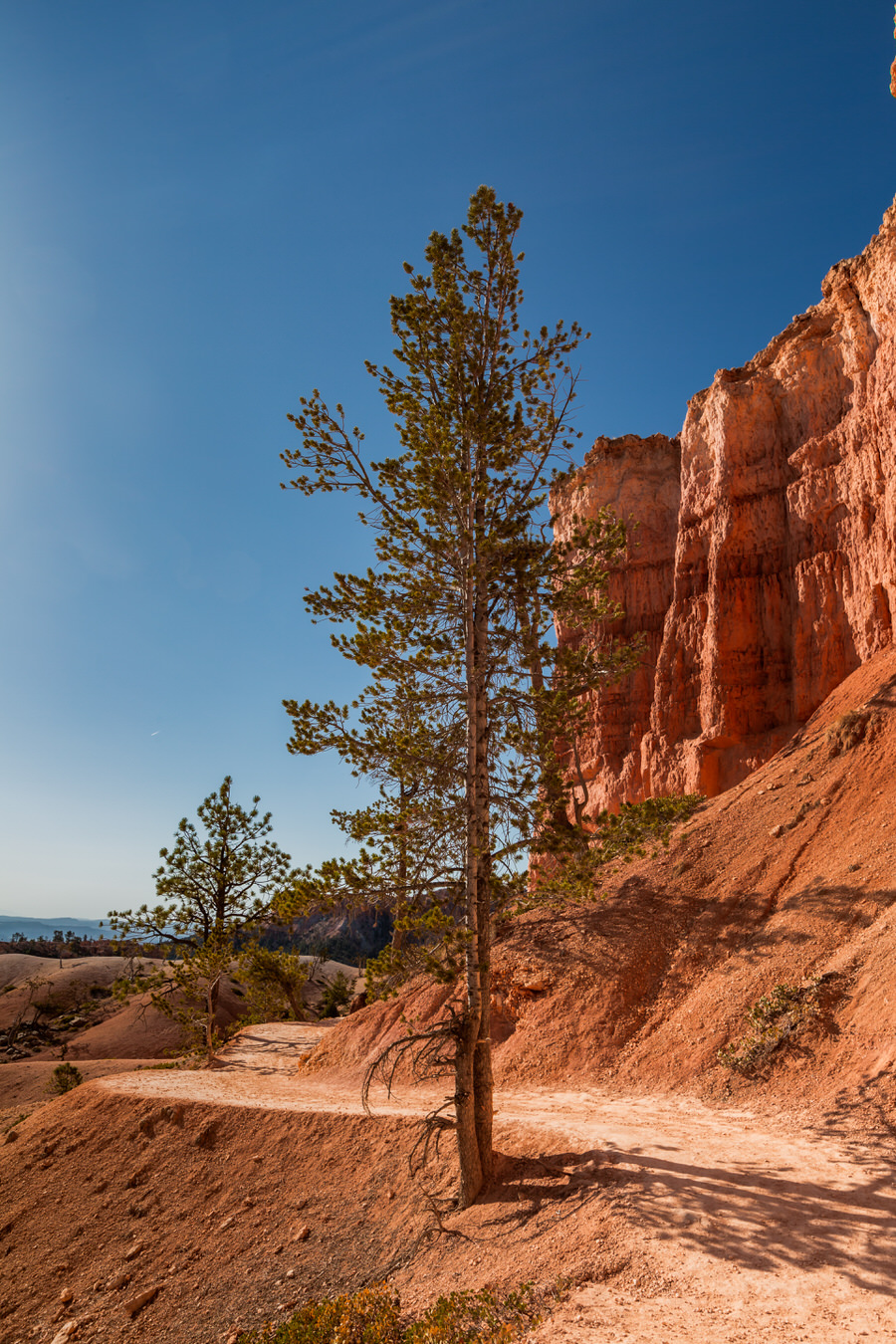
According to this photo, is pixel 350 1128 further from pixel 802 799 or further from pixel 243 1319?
pixel 802 799

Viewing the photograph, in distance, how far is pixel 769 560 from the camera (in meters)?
30.6

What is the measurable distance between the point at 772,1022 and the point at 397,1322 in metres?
7.60

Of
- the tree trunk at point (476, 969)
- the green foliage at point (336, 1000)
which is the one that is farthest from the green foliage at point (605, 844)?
the green foliage at point (336, 1000)

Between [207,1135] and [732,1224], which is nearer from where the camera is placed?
[732,1224]

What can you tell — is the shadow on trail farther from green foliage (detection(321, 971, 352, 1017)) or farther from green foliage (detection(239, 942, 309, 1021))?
green foliage (detection(321, 971, 352, 1017))

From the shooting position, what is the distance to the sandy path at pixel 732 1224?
5.48 meters

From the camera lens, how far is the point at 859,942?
12.2 m

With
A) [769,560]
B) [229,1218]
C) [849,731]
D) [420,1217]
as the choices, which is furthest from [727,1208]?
[769,560]

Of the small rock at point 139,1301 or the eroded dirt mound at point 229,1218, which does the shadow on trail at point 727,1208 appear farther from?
the small rock at point 139,1301

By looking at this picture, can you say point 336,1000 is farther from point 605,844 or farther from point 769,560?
point 605,844

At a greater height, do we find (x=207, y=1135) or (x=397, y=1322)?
(x=397, y=1322)

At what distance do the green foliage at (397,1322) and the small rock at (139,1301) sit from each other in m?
2.81

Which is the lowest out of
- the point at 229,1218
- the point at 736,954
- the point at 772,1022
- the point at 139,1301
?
the point at 139,1301

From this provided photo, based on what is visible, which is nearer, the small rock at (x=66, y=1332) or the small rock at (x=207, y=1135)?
the small rock at (x=66, y=1332)
